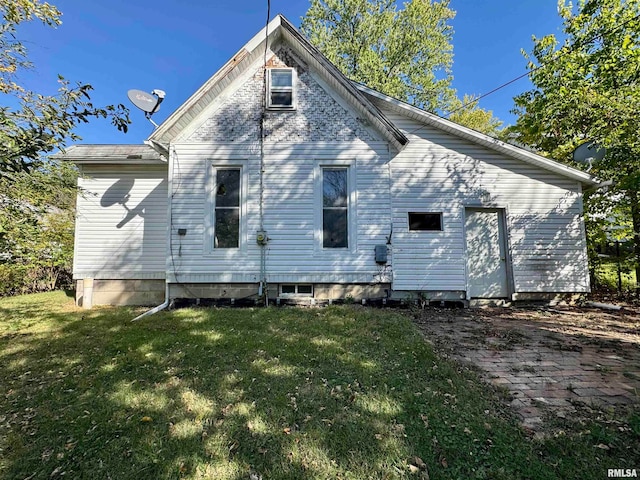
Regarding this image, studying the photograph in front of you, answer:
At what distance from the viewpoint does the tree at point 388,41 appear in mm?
17859

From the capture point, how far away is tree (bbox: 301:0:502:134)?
17.9 meters

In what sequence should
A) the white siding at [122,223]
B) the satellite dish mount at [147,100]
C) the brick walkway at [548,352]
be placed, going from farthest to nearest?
the white siding at [122,223] < the satellite dish mount at [147,100] < the brick walkway at [548,352]

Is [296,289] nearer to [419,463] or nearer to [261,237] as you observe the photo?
[261,237]

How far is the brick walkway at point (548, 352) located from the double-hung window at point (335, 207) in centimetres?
270

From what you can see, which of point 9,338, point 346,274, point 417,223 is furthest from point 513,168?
point 9,338

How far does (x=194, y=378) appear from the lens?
3428 millimetres

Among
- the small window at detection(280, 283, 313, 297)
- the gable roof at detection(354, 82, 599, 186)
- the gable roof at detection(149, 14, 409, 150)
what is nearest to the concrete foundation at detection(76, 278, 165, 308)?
the small window at detection(280, 283, 313, 297)

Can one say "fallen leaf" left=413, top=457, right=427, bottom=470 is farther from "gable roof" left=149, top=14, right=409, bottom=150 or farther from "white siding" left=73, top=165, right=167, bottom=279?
"white siding" left=73, top=165, right=167, bottom=279

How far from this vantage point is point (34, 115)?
355 cm

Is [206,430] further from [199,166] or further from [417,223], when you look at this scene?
[417,223]

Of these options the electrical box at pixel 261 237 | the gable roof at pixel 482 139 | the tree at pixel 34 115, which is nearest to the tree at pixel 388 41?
the gable roof at pixel 482 139

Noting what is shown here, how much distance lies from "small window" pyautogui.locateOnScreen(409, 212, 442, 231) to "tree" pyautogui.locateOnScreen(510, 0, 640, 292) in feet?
14.7

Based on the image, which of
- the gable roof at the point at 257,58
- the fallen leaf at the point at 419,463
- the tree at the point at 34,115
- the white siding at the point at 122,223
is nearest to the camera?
the fallen leaf at the point at 419,463

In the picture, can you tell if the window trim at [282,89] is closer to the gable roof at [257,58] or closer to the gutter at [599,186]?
the gable roof at [257,58]
